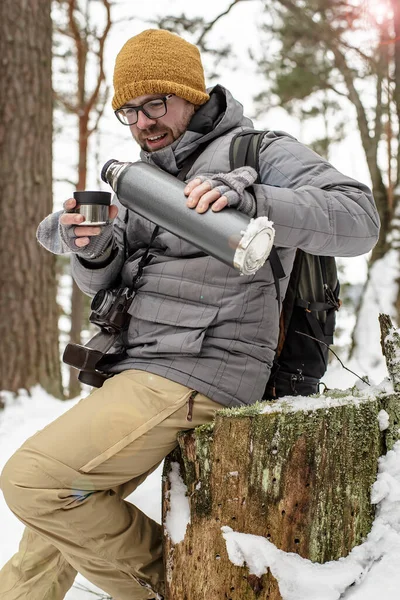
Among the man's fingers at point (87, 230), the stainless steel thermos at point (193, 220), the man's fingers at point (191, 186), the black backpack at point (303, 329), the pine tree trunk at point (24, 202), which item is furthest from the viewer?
the pine tree trunk at point (24, 202)

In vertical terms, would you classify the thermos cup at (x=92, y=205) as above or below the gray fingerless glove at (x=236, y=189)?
below

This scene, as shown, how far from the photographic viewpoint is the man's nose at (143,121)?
89.0 inches

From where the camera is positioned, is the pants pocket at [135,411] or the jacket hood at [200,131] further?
the jacket hood at [200,131]

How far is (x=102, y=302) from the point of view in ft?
7.59

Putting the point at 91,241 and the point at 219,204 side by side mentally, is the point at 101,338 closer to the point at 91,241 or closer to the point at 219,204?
the point at 91,241

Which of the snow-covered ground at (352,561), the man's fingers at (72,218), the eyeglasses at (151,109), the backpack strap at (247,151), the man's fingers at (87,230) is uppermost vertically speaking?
the eyeglasses at (151,109)

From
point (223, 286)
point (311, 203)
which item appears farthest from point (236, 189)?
point (223, 286)

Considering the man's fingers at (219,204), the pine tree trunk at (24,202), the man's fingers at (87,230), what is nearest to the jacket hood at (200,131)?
the man's fingers at (87,230)

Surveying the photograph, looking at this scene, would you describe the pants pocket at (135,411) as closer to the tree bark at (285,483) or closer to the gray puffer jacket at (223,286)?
the gray puffer jacket at (223,286)

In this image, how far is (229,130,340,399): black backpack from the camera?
2.40m

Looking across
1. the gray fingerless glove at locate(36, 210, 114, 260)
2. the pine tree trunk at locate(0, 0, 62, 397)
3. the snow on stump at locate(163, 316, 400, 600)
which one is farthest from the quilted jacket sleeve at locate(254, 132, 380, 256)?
the pine tree trunk at locate(0, 0, 62, 397)

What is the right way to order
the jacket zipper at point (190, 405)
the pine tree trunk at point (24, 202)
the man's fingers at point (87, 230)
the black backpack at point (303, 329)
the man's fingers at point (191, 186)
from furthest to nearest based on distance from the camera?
the pine tree trunk at point (24, 202) → the black backpack at point (303, 329) → the man's fingers at point (87, 230) → the jacket zipper at point (190, 405) → the man's fingers at point (191, 186)

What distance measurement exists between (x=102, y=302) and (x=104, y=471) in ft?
2.03

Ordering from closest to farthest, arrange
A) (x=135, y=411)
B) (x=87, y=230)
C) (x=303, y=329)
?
(x=135, y=411)
(x=87, y=230)
(x=303, y=329)
